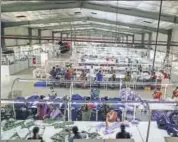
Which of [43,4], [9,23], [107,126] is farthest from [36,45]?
[107,126]

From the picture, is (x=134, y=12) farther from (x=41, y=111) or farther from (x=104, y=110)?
(x=41, y=111)

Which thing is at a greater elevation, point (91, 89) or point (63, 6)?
point (63, 6)

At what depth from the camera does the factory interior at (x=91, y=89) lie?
539 cm

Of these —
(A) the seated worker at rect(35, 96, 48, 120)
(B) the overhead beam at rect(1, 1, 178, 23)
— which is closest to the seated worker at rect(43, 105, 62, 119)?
(A) the seated worker at rect(35, 96, 48, 120)

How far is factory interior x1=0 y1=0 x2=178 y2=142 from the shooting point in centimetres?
539

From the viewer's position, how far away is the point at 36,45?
23.1m

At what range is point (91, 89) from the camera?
33.3 ft

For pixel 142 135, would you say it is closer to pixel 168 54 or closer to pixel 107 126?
pixel 107 126

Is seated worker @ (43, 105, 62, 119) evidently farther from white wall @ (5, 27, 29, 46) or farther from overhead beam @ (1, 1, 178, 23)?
white wall @ (5, 27, 29, 46)

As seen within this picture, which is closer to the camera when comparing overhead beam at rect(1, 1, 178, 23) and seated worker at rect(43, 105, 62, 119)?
seated worker at rect(43, 105, 62, 119)

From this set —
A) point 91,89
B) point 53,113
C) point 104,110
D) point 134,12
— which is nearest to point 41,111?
point 53,113

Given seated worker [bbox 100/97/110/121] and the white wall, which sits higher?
the white wall

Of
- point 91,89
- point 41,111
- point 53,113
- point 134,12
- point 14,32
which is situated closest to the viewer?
point 53,113

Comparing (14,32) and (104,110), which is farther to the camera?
(14,32)
